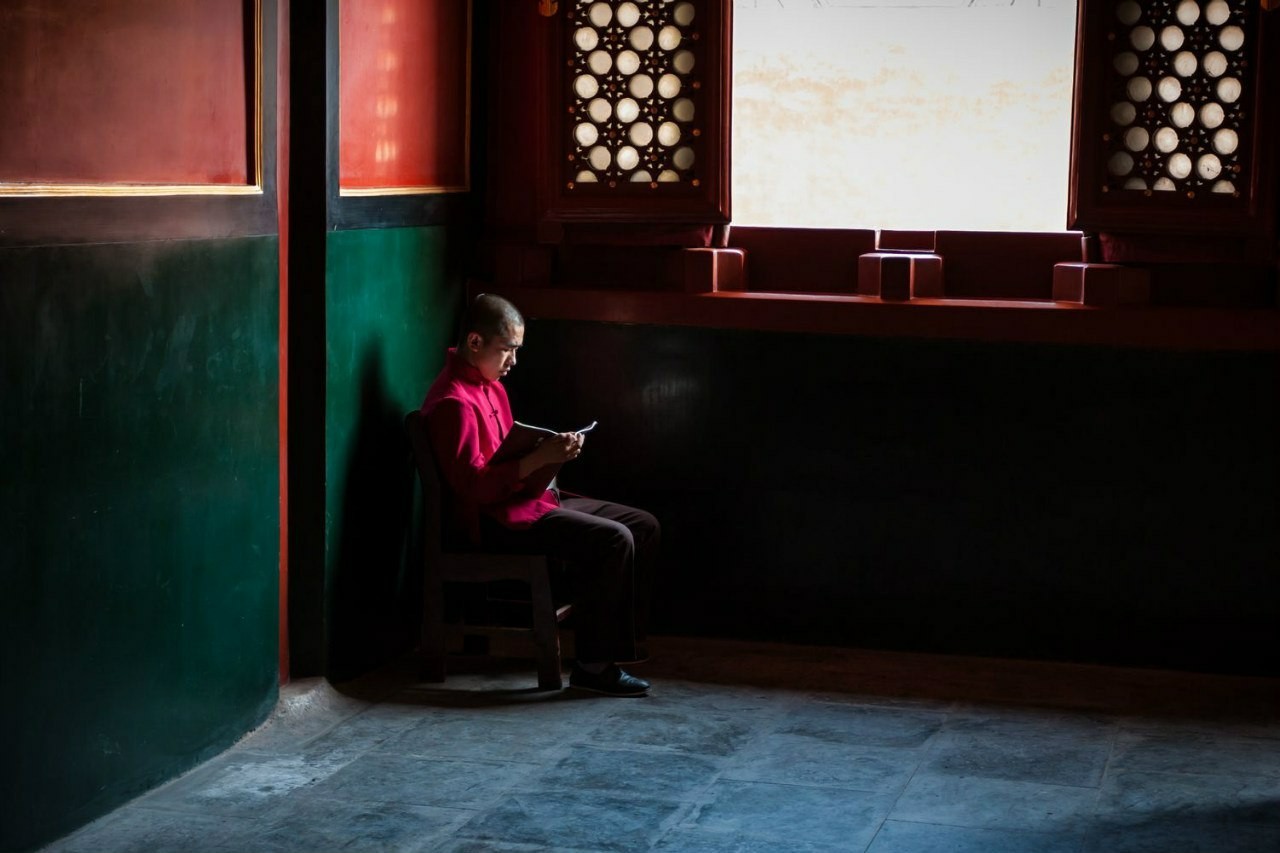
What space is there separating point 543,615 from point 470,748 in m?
0.68

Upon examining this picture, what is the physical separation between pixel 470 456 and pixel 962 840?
2045mm

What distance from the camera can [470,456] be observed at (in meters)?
5.35

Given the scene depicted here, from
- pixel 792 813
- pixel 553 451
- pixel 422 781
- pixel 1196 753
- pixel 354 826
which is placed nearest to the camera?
pixel 354 826

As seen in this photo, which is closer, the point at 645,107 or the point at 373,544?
the point at 373,544

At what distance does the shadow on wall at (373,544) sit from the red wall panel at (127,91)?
1.06 metres

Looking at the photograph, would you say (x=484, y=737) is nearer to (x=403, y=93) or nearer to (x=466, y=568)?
(x=466, y=568)

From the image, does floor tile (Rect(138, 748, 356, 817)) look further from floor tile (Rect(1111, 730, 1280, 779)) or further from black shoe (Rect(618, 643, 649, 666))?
floor tile (Rect(1111, 730, 1280, 779))

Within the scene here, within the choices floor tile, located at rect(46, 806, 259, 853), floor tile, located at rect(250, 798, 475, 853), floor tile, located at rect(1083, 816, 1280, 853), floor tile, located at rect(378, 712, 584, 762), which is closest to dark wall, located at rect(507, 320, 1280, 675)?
floor tile, located at rect(378, 712, 584, 762)

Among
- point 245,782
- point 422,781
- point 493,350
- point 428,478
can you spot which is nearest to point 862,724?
point 422,781

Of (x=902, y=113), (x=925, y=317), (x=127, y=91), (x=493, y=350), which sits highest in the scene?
(x=902, y=113)

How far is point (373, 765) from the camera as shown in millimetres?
4699

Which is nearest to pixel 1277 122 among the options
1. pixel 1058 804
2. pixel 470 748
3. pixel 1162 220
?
pixel 1162 220

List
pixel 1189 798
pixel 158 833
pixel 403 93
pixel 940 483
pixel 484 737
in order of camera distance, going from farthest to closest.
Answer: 1. pixel 940 483
2. pixel 403 93
3. pixel 484 737
4. pixel 1189 798
5. pixel 158 833

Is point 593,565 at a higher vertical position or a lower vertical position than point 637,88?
lower
